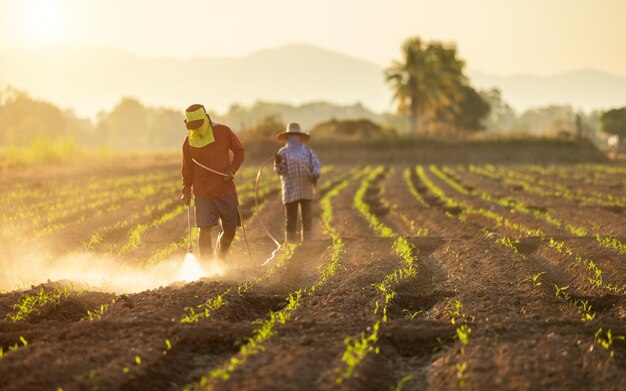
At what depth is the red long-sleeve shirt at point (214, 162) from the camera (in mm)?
8367

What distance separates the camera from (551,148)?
163ft

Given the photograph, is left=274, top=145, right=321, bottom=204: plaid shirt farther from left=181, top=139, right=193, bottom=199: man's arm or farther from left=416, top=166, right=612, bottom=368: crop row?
left=416, top=166, right=612, bottom=368: crop row

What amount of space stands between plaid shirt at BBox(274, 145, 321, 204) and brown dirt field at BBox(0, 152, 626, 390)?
819 millimetres

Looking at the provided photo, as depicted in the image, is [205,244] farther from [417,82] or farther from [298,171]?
[417,82]

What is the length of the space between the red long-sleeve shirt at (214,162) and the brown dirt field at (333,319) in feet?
3.39

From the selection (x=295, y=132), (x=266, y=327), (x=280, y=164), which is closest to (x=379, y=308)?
(x=266, y=327)

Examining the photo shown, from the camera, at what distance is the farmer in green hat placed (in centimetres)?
834

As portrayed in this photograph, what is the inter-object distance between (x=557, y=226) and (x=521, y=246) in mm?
3271

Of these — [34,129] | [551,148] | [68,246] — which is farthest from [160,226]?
[34,129]

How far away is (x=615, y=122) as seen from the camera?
82062 mm

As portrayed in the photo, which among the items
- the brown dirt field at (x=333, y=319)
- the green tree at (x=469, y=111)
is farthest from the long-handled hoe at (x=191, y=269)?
the green tree at (x=469, y=111)

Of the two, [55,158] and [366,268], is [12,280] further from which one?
[55,158]

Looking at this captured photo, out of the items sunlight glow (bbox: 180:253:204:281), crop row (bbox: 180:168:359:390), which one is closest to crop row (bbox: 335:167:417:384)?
crop row (bbox: 180:168:359:390)

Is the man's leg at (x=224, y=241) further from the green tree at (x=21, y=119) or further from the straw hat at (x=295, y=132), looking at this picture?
the green tree at (x=21, y=119)
